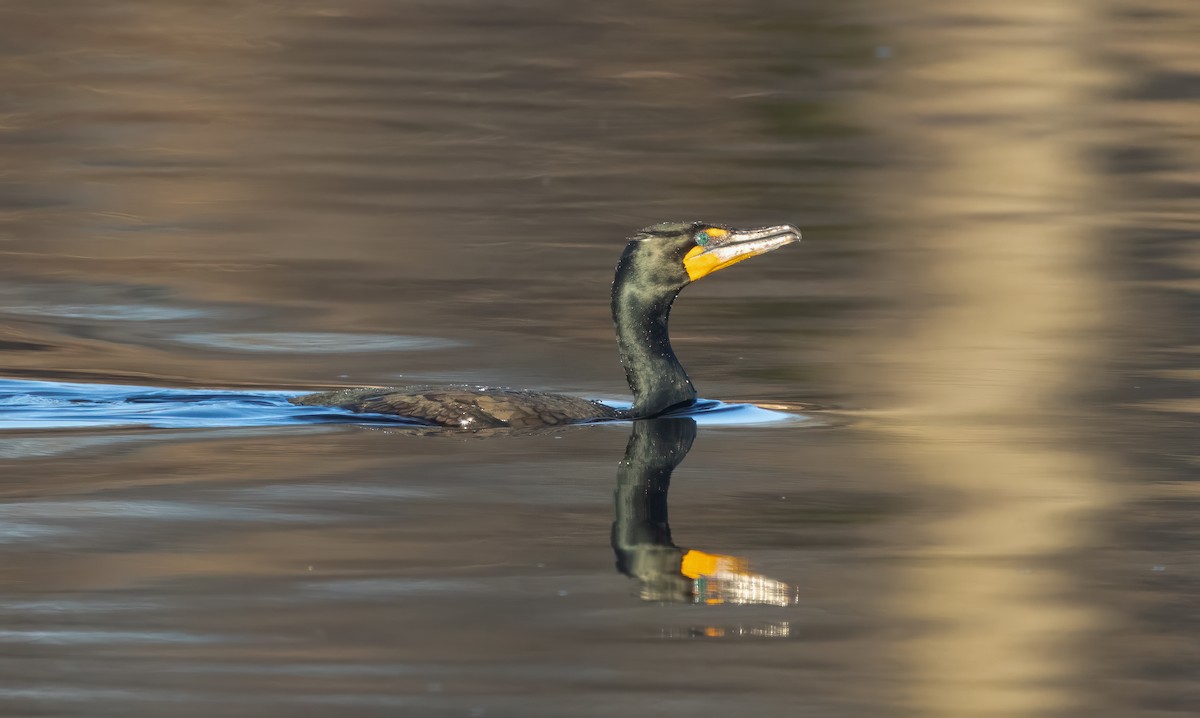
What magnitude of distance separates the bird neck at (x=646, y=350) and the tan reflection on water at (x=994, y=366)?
1.00m

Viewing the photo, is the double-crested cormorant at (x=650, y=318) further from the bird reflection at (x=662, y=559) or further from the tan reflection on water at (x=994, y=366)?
the tan reflection on water at (x=994, y=366)

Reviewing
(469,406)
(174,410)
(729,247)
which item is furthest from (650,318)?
(174,410)

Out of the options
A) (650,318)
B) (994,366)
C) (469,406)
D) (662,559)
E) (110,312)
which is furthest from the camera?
(110,312)

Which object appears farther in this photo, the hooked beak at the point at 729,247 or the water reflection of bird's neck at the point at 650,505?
the hooked beak at the point at 729,247

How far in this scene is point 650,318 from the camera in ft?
30.2

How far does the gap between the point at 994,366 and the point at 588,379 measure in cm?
205

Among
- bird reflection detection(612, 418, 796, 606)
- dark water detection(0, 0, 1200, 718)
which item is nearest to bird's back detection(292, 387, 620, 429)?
dark water detection(0, 0, 1200, 718)

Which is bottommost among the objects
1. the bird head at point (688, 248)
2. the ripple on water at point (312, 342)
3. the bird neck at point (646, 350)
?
the ripple on water at point (312, 342)

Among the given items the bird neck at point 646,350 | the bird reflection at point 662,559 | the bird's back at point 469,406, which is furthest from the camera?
the bird neck at point 646,350

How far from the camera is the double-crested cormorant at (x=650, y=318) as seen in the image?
29.3 ft

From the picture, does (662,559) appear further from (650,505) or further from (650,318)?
(650,318)

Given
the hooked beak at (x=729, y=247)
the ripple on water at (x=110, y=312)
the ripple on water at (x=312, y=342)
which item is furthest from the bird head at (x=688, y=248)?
the ripple on water at (x=110, y=312)

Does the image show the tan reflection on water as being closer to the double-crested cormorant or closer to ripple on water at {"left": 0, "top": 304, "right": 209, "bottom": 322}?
the double-crested cormorant

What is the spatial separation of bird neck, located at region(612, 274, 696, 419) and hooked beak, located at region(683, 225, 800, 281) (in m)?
0.18
